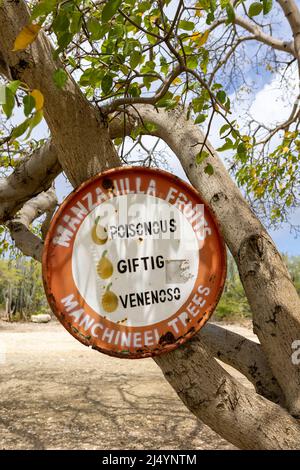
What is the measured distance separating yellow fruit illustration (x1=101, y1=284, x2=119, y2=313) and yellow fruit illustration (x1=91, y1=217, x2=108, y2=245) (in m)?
0.12

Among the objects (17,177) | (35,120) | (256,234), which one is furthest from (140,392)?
(35,120)

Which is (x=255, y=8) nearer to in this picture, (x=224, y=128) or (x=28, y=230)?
(x=224, y=128)

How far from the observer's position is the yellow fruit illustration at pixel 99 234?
1150 mm

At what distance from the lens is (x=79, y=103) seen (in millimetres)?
1509

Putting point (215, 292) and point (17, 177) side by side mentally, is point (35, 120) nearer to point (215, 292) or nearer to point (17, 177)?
point (215, 292)

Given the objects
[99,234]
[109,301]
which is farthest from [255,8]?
[109,301]

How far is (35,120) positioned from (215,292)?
0.61 metres

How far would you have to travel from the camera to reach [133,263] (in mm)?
1155

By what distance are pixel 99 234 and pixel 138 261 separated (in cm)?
12

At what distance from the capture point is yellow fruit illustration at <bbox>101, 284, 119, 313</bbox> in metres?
1.15

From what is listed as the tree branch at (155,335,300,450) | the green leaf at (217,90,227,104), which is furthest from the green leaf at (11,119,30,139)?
the green leaf at (217,90,227,104)

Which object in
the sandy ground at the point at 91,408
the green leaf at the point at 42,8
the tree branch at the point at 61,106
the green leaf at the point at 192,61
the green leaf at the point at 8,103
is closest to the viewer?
the green leaf at the point at 8,103

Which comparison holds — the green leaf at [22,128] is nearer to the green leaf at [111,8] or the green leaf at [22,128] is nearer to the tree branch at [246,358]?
the green leaf at [111,8]

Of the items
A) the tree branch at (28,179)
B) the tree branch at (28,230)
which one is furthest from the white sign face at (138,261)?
the tree branch at (28,179)
